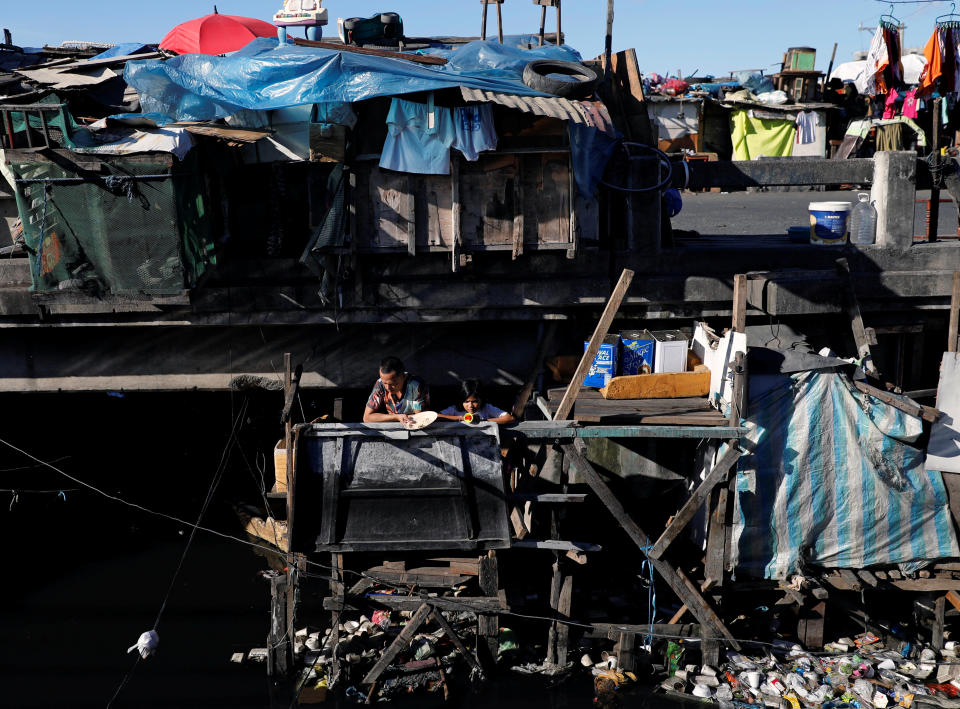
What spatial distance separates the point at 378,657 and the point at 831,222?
7.16 metres

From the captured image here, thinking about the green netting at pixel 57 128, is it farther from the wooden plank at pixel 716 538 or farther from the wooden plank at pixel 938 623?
the wooden plank at pixel 938 623

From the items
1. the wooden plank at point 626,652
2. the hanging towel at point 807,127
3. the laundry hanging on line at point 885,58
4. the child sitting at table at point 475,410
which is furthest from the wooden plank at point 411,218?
the hanging towel at point 807,127

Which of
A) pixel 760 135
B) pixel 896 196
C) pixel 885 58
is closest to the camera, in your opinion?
pixel 896 196

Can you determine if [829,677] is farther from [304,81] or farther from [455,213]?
[304,81]

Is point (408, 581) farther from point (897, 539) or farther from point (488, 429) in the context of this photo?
point (897, 539)

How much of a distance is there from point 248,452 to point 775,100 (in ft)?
65.8

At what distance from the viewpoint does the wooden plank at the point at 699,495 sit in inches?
329

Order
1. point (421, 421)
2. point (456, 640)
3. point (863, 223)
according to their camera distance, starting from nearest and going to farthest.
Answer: point (421, 421)
point (456, 640)
point (863, 223)

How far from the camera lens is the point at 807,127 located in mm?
26062

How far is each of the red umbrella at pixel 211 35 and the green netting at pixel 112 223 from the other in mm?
4751

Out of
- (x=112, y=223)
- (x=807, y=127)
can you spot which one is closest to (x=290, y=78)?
(x=112, y=223)

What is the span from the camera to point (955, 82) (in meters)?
13.1

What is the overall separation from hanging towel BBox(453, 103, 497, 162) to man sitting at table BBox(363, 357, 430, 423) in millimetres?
2278

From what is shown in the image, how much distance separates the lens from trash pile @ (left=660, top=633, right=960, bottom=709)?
8.59 metres
